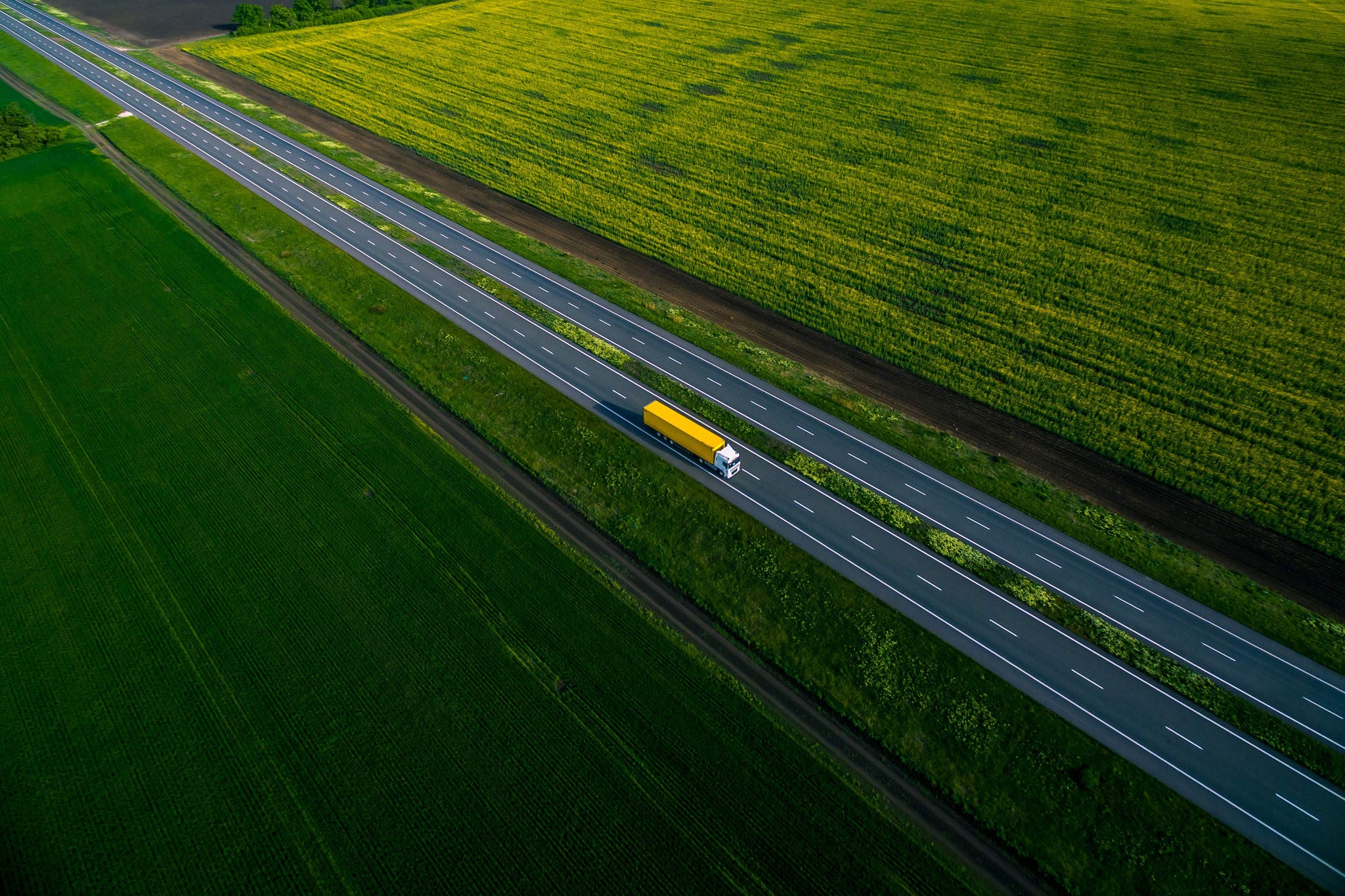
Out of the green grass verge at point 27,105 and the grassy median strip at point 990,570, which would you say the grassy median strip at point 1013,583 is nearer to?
the grassy median strip at point 990,570

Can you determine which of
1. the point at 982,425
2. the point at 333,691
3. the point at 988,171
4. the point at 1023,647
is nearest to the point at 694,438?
the point at 982,425

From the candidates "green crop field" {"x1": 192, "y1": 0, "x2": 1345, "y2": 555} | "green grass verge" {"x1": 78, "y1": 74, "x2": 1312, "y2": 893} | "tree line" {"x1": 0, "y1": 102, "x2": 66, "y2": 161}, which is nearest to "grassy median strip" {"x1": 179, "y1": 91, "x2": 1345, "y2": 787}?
"green grass verge" {"x1": 78, "y1": 74, "x2": 1312, "y2": 893}

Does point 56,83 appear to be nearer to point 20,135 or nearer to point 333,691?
point 20,135

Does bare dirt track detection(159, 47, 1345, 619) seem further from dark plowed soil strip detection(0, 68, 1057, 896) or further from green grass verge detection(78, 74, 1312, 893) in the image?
dark plowed soil strip detection(0, 68, 1057, 896)

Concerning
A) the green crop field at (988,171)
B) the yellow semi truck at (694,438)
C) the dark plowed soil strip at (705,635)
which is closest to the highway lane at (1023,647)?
the yellow semi truck at (694,438)

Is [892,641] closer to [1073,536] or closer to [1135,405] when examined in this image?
[1073,536]

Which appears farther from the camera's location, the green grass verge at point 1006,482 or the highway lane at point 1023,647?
the green grass verge at point 1006,482
